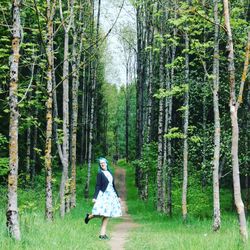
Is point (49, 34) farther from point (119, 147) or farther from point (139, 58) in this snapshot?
point (119, 147)

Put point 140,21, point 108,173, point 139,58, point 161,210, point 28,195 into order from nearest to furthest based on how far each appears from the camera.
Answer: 1. point 108,173
2. point 161,210
3. point 28,195
4. point 140,21
5. point 139,58

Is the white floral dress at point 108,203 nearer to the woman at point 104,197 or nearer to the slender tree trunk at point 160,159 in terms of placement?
the woman at point 104,197

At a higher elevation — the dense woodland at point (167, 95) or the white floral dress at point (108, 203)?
the dense woodland at point (167, 95)

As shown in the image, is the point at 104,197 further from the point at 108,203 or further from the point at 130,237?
the point at 130,237

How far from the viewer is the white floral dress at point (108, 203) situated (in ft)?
36.9

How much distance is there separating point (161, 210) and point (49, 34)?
9.46 m

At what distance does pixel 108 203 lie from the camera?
1136 cm

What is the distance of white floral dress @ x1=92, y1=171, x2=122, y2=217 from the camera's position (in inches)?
443

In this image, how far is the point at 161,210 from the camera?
18.2m

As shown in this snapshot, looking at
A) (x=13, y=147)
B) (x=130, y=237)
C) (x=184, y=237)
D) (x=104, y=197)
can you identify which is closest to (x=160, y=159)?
(x=130, y=237)

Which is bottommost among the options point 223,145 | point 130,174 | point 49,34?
point 130,174

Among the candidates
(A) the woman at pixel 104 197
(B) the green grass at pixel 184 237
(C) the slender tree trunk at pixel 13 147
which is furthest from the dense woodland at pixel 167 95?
(A) the woman at pixel 104 197

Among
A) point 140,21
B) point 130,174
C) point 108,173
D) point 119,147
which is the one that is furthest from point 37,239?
point 119,147

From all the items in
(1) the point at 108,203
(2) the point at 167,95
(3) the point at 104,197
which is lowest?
(1) the point at 108,203
